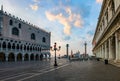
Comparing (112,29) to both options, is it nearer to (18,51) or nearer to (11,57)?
(11,57)

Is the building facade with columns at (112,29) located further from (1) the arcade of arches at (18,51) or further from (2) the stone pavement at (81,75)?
(1) the arcade of arches at (18,51)

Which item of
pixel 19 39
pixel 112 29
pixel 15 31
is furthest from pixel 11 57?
pixel 112 29

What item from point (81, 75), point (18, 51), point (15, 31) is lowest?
point (81, 75)

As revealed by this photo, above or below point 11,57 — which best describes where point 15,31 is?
above

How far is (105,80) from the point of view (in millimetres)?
12891

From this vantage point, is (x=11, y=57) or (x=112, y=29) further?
(x=11, y=57)

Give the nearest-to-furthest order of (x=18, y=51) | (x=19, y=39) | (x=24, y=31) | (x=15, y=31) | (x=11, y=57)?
(x=11, y=57), (x=15, y=31), (x=18, y=51), (x=19, y=39), (x=24, y=31)

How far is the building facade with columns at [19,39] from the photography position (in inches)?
2928

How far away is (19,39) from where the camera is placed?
85.2m

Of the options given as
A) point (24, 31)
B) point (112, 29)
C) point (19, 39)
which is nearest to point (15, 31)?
point (19, 39)

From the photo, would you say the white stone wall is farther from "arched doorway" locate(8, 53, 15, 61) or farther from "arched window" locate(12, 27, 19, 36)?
"arched doorway" locate(8, 53, 15, 61)

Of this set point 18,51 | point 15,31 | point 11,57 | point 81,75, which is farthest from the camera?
A: point 18,51

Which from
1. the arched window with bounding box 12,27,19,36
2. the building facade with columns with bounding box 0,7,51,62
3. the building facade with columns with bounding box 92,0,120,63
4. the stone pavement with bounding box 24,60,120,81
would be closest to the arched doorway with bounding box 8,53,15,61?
the building facade with columns with bounding box 0,7,51,62

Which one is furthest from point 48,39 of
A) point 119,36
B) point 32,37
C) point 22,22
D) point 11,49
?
point 119,36
